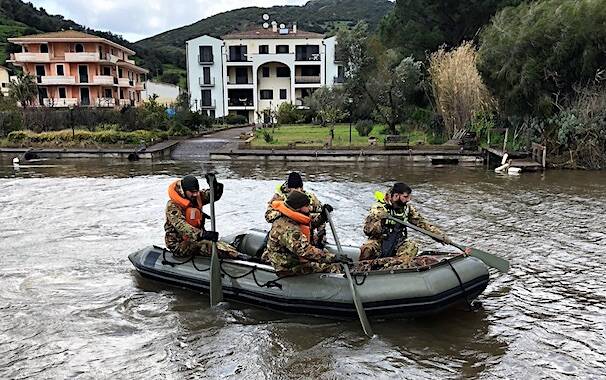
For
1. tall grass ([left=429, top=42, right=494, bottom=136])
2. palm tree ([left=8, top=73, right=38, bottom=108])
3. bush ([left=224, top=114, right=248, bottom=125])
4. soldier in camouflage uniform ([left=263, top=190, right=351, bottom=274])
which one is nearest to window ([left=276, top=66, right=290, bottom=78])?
bush ([left=224, top=114, right=248, bottom=125])

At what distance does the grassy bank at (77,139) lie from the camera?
25406 millimetres

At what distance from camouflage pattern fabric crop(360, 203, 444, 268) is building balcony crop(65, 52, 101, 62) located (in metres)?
38.8

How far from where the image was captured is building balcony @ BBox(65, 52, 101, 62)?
4056cm

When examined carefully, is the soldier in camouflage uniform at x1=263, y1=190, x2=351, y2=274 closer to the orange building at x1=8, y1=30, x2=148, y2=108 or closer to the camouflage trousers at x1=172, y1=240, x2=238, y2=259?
the camouflage trousers at x1=172, y1=240, x2=238, y2=259

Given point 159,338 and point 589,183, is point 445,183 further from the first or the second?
point 159,338

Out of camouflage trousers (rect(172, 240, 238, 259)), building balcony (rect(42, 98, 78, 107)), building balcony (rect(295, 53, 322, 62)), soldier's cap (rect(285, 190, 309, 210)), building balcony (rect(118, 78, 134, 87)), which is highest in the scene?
building balcony (rect(295, 53, 322, 62))

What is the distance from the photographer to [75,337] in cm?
617

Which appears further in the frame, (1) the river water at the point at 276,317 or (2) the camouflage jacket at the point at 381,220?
(2) the camouflage jacket at the point at 381,220

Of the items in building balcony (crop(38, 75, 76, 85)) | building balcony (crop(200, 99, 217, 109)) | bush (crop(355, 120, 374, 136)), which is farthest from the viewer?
building balcony (crop(200, 99, 217, 109))

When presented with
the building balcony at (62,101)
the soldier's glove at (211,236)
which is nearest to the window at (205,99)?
the building balcony at (62,101)

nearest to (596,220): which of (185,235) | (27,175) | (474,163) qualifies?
(185,235)

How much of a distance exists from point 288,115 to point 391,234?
1311 inches

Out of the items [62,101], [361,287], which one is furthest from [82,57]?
[361,287]

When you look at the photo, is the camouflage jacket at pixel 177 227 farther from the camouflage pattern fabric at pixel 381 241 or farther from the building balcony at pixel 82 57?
the building balcony at pixel 82 57
